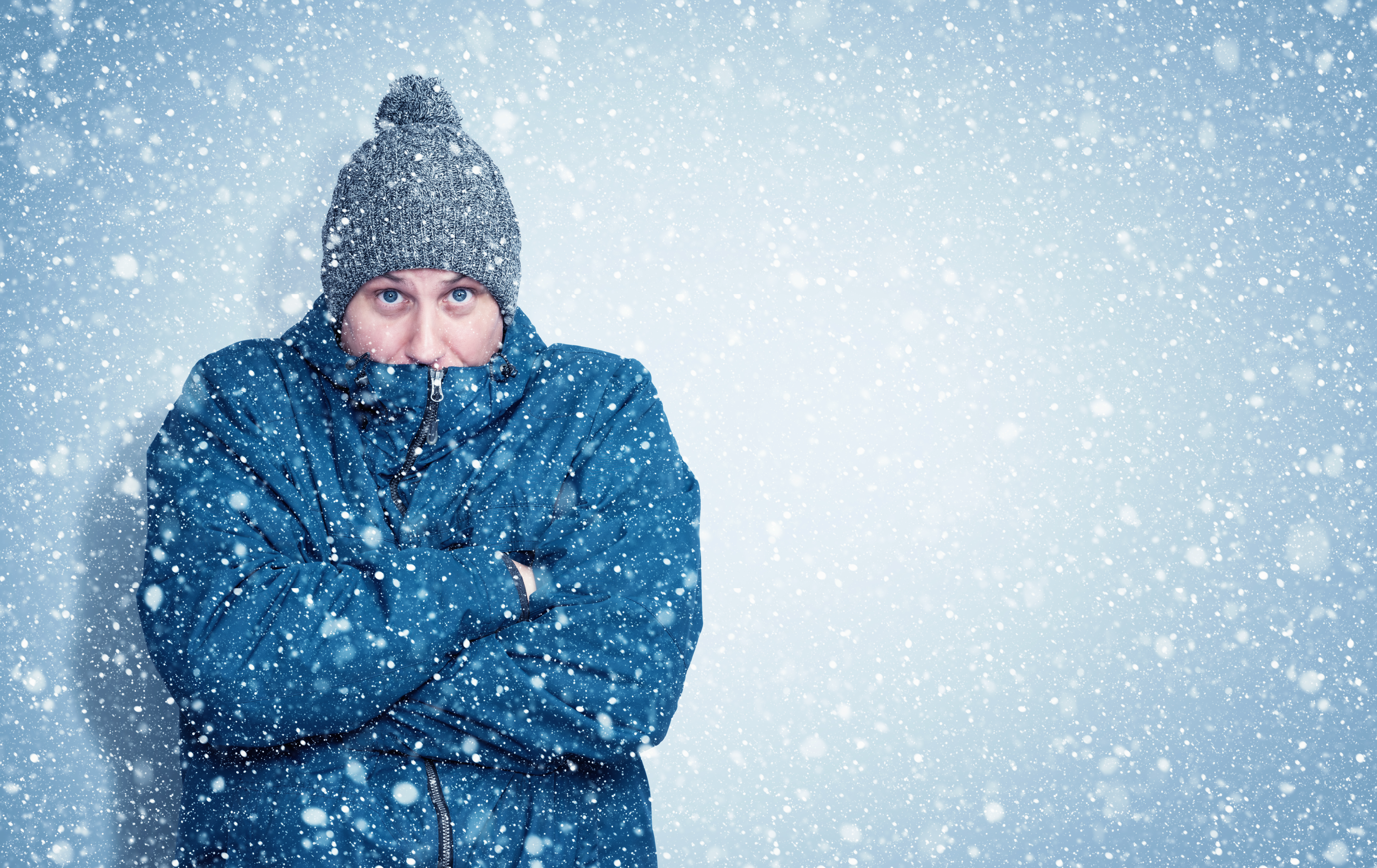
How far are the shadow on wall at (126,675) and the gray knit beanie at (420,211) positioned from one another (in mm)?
650

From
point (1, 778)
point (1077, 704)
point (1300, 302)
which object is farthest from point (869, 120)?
point (1, 778)

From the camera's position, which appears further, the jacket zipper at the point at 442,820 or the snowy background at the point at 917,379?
the snowy background at the point at 917,379

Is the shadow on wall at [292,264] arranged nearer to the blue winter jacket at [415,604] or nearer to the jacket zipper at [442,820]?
the blue winter jacket at [415,604]

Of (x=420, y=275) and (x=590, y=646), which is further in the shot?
(x=420, y=275)

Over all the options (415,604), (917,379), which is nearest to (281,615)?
(415,604)

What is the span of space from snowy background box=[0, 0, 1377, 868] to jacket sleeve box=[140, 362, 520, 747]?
2.13ft

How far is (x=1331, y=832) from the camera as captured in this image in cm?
236

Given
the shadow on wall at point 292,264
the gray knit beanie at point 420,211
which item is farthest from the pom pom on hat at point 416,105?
the shadow on wall at point 292,264

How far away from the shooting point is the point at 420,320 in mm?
1562

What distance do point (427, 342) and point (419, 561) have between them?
12.6 inches

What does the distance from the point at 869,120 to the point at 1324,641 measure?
1.43 meters

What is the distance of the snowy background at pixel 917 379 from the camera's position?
2012mm

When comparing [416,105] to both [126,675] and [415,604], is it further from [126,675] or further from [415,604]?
[126,675]

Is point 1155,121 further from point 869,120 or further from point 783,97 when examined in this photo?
point 783,97
